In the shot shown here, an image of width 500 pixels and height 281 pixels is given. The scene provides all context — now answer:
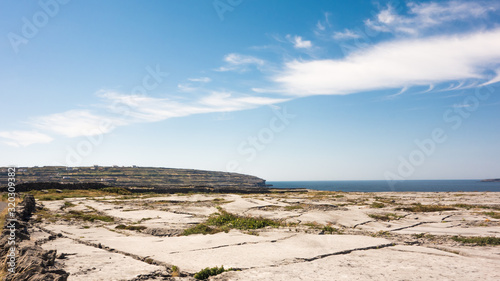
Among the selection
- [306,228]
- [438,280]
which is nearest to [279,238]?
[306,228]

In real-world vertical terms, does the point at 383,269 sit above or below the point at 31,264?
below

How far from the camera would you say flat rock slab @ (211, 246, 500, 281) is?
5.36 m

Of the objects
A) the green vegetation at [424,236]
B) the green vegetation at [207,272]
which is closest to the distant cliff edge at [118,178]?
the green vegetation at [424,236]

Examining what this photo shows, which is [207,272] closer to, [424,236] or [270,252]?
[270,252]

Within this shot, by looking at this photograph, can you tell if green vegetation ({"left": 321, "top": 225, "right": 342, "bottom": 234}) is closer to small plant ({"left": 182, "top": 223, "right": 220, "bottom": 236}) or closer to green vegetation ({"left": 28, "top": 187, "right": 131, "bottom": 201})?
small plant ({"left": 182, "top": 223, "right": 220, "bottom": 236})

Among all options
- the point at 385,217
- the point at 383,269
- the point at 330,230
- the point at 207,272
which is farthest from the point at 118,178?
the point at 383,269

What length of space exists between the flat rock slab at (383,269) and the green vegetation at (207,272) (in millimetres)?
214

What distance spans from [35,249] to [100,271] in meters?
1.25

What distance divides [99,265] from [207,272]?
2499 millimetres

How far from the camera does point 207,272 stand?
5582 mm

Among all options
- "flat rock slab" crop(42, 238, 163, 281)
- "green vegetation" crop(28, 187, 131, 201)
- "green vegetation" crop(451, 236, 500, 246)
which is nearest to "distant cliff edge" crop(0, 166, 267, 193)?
"green vegetation" crop(28, 187, 131, 201)

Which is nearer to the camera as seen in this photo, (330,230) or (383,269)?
(383,269)

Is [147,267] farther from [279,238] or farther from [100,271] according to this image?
[279,238]

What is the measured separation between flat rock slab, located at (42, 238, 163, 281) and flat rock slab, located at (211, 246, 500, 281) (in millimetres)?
1773
